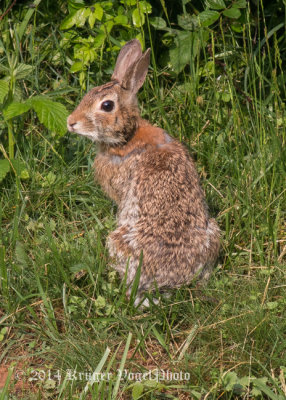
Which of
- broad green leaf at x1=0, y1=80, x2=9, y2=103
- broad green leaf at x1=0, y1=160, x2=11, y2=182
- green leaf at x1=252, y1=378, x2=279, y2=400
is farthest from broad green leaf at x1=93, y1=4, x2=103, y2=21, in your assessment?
A: green leaf at x1=252, y1=378, x2=279, y2=400

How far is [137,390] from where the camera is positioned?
331 centimetres

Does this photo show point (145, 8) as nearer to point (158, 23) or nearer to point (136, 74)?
point (158, 23)

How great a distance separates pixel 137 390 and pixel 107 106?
199cm

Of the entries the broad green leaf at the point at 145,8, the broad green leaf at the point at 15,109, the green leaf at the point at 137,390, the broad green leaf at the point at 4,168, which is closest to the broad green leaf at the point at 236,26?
the broad green leaf at the point at 145,8

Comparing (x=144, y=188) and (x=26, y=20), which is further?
(x=26, y=20)

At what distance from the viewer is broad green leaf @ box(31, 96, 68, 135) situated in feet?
14.9

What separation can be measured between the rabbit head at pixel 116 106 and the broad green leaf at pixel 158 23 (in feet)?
2.27

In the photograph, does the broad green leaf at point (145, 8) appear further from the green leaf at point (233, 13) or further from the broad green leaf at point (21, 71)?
the broad green leaf at point (21, 71)

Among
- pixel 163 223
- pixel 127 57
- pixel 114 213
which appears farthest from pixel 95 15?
pixel 163 223

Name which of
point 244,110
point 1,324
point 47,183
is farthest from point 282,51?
point 1,324

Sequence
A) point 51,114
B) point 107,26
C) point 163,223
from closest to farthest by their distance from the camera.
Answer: point 163,223 → point 51,114 → point 107,26

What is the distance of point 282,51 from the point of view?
5.69 metres

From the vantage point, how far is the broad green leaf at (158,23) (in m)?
5.32

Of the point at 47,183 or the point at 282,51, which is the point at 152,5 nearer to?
the point at 282,51
